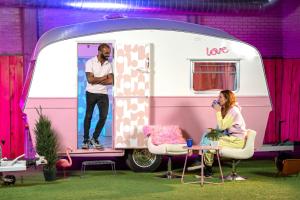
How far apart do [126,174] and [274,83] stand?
5.11 metres

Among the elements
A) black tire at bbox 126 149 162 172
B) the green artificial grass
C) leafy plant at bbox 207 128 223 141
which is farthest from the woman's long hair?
black tire at bbox 126 149 162 172

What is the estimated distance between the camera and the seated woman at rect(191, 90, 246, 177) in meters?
9.51

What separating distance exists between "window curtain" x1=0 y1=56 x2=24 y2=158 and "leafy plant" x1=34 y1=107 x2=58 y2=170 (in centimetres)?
308

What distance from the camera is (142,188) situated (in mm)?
8945

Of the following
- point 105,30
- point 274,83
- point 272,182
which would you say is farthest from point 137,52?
point 274,83

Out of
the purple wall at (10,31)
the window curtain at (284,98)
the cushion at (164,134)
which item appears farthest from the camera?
the window curtain at (284,98)

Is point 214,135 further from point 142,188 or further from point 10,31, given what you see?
point 10,31

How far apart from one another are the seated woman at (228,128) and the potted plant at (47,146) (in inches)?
94.6

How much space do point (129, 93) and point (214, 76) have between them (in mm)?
1586

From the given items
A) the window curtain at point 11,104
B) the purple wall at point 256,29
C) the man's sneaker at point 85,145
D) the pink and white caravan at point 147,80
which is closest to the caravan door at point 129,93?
the pink and white caravan at point 147,80

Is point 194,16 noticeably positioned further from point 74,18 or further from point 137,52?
point 137,52

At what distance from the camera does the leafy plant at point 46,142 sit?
31.8ft

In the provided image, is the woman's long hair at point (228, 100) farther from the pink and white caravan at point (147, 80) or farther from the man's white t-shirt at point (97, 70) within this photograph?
the man's white t-shirt at point (97, 70)

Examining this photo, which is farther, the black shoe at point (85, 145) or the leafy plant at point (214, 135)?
the black shoe at point (85, 145)
